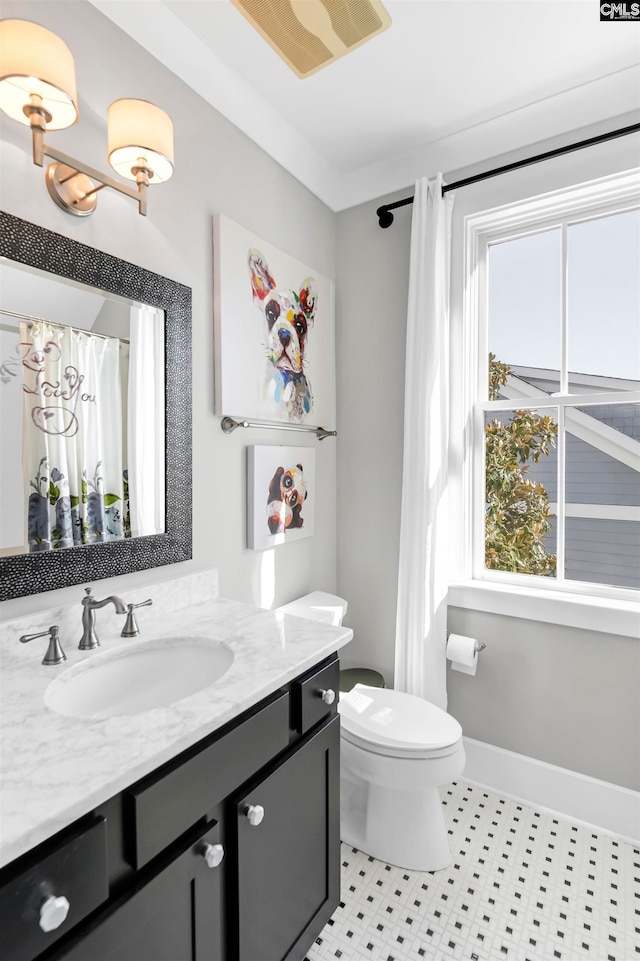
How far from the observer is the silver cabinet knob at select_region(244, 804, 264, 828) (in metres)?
0.95

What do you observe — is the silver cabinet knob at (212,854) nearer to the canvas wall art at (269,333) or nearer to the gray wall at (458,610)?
the canvas wall art at (269,333)

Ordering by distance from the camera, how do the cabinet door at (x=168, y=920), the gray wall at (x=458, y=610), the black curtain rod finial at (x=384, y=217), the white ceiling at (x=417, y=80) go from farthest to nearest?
the black curtain rod finial at (x=384, y=217) → the gray wall at (x=458, y=610) → the white ceiling at (x=417, y=80) → the cabinet door at (x=168, y=920)

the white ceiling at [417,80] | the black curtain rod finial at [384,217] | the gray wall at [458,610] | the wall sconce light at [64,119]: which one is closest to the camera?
the wall sconce light at [64,119]

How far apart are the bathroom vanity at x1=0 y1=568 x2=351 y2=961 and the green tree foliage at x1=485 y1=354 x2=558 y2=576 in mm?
1052

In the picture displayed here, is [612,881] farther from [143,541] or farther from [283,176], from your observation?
[283,176]

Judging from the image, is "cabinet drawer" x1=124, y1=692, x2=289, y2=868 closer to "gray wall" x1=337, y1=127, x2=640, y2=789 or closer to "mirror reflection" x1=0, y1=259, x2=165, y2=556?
"mirror reflection" x1=0, y1=259, x2=165, y2=556

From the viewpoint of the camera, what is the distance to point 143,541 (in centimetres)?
138

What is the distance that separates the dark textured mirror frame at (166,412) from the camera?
1084 mm

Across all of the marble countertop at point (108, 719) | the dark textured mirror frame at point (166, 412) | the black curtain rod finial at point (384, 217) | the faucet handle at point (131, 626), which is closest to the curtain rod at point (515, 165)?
the black curtain rod finial at point (384, 217)

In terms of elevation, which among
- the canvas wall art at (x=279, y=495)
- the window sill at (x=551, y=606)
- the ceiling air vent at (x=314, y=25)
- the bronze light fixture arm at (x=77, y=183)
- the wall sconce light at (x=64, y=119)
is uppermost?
the ceiling air vent at (x=314, y=25)

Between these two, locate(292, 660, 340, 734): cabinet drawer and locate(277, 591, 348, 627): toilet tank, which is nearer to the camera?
locate(292, 660, 340, 734): cabinet drawer

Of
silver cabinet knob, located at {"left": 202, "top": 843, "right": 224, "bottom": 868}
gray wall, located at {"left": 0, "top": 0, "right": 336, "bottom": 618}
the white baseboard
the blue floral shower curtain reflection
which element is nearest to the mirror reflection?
the blue floral shower curtain reflection

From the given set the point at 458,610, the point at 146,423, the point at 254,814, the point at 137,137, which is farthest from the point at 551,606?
the point at 137,137

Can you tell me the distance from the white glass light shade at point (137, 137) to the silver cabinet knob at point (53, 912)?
1.45 meters
